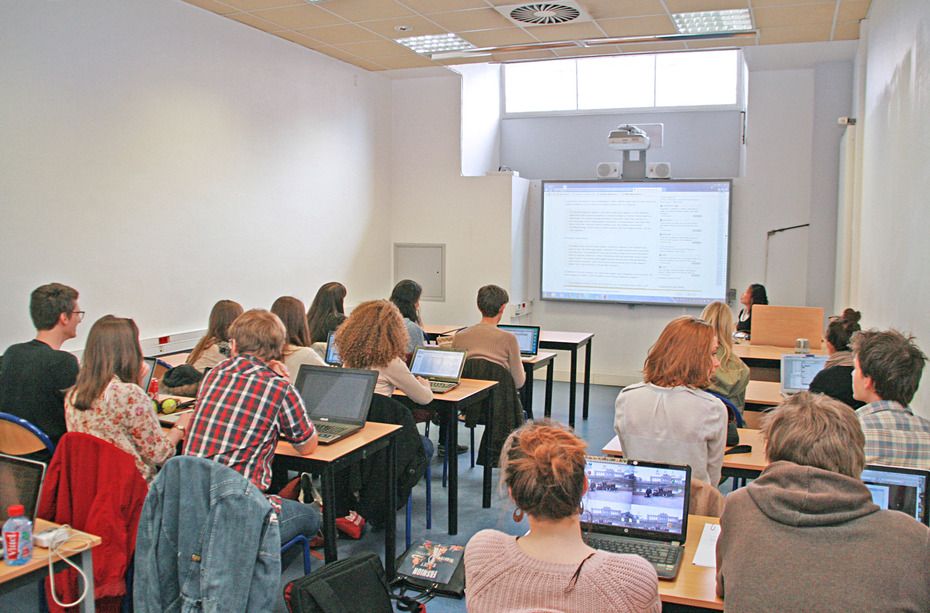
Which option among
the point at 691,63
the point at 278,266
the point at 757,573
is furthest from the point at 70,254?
the point at 691,63

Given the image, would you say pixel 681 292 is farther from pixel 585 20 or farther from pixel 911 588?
pixel 911 588

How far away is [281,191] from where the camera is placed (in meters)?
6.20

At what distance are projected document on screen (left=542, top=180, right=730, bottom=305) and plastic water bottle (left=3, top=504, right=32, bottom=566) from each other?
252 inches

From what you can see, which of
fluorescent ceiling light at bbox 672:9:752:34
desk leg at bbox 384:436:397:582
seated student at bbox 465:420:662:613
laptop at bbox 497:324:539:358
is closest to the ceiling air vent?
fluorescent ceiling light at bbox 672:9:752:34

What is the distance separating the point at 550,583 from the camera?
1.42 m

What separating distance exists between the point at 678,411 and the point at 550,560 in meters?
1.15

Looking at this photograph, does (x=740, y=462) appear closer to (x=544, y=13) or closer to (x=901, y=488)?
(x=901, y=488)

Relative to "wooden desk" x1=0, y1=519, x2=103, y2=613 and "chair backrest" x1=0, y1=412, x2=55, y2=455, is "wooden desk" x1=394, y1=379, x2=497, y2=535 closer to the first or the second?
"chair backrest" x1=0, y1=412, x2=55, y2=455

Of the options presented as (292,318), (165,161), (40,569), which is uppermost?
(165,161)

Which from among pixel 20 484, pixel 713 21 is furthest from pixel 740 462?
pixel 713 21

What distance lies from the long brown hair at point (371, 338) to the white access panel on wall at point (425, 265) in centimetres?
441

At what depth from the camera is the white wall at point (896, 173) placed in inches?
126

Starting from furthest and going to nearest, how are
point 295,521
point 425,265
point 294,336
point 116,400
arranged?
point 425,265 → point 294,336 → point 295,521 → point 116,400

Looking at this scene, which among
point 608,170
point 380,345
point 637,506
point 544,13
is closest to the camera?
point 637,506
